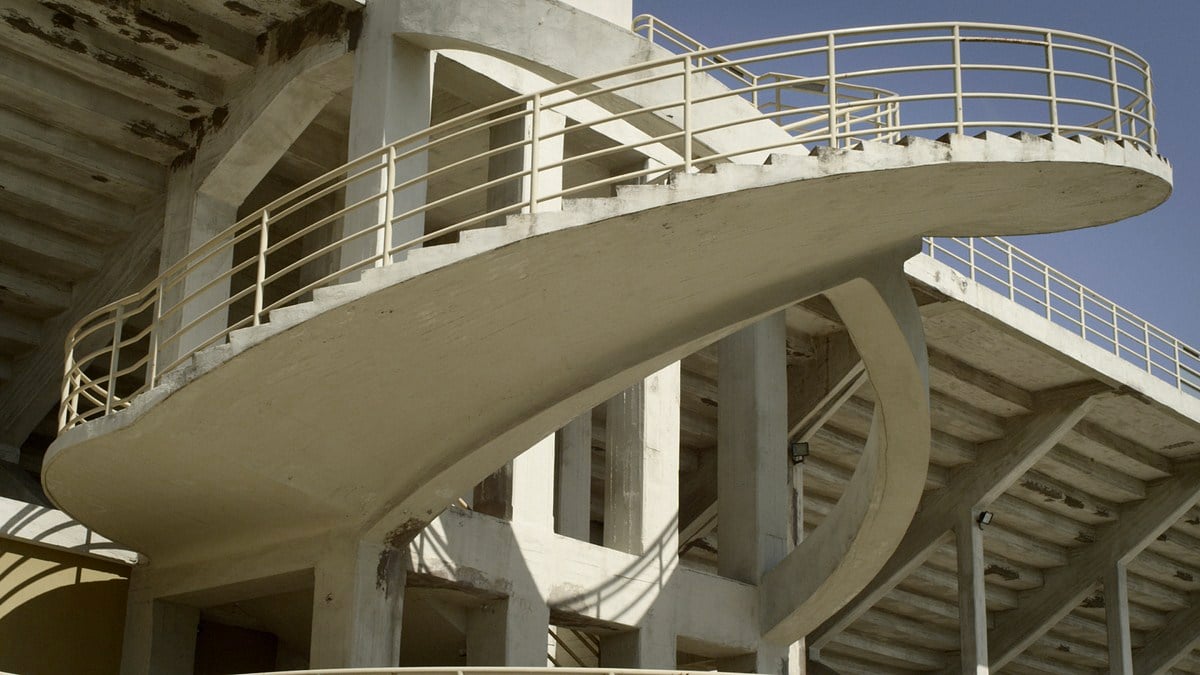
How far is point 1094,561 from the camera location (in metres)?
31.9

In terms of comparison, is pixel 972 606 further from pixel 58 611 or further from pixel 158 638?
pixel 58 611

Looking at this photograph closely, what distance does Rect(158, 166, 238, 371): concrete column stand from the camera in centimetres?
1834

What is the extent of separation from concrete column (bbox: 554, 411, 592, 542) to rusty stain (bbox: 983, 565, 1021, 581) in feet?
43.9

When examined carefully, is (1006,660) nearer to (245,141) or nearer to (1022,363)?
(1022,363)

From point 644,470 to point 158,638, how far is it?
5.53 meters

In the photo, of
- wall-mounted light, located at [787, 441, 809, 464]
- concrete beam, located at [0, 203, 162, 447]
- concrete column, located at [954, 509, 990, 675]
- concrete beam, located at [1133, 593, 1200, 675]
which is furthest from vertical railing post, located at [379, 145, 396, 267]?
concrete beam, located at [1133, 593, 1200, 675]

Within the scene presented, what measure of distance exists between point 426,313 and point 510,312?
704mm

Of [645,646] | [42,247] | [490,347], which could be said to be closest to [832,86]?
[490,347]

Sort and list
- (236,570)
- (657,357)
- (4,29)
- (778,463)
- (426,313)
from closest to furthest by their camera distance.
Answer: (426,313) < (657,357) < (236,570) < (4,29) < (778,463)

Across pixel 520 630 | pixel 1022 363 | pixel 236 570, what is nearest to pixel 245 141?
pixel 236 570

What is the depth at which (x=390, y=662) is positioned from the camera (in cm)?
1594

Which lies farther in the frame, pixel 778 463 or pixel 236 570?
pixel 778 463

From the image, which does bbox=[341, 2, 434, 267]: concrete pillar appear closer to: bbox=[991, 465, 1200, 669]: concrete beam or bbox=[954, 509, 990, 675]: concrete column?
bbox=[954, 509, 990, 675]: concrete column

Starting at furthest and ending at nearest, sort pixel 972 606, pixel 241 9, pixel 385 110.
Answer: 1. pixel 972 606
2. pixel 241 9
3. pixel 385 110
